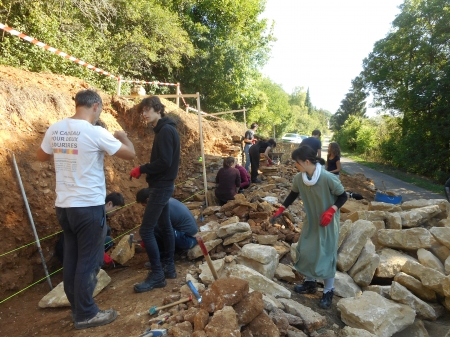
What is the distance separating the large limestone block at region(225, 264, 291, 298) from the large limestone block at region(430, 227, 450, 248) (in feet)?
9.25

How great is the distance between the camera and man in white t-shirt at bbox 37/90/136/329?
90.7 inches

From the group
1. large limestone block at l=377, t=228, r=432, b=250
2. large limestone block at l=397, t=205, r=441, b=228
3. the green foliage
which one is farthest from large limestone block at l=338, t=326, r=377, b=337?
the green foliage

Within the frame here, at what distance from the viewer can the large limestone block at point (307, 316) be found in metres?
2.58

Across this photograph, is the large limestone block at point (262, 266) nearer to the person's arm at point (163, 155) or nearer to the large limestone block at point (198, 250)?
the large limestone block at point (198, 250)

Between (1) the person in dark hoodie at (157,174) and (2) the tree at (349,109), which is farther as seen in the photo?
(2) the tree at (349,109)

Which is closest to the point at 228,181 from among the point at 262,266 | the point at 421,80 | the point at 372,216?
the point at 372,216

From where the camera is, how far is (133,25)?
38.2 ft

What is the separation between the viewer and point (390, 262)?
4.20 meters

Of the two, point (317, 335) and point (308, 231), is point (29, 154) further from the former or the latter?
point (317, 335)

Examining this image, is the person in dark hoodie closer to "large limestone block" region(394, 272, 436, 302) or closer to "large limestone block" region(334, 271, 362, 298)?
"large limestone block" region(334, 271, 362, 298)

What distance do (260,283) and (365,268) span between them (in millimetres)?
1692

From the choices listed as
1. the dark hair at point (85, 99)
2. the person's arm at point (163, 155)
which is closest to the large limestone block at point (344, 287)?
the person's arm at point (163, 155)

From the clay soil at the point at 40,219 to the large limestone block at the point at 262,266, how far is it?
398 millimetres

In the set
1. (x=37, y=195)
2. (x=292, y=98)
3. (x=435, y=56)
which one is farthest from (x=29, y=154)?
(x=292, y=98)
